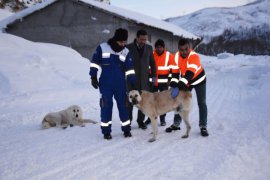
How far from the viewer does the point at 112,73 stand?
6133 millimetres

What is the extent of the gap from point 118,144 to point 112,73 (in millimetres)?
1367

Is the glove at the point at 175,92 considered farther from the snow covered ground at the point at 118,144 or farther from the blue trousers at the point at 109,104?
the blue trousers at the point at 109,104

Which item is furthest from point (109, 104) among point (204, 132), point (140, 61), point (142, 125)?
point (204, 132)

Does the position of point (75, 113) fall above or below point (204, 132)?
above

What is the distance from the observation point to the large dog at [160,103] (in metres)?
6.24

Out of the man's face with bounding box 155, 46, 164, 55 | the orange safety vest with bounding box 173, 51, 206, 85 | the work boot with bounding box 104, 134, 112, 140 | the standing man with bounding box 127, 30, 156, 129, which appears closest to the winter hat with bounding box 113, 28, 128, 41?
the standing man with bounding box 127, 30, 156, 129

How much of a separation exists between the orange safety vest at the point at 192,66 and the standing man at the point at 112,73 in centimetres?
99

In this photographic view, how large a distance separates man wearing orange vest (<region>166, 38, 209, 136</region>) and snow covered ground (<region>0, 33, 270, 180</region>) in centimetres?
52

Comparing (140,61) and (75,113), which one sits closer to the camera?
(140,61)

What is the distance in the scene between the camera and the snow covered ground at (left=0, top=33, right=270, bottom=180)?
14.5ft

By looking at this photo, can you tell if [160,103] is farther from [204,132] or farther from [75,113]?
[75,113]

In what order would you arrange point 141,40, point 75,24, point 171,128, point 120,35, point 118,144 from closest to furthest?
point 118,144, point 120,35, point 171,128, point 141,40, point 75,24

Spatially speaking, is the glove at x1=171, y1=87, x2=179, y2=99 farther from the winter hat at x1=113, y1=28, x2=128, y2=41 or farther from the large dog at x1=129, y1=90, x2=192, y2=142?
the winter hat at x1=113, y1=28, x2=128, y2=41

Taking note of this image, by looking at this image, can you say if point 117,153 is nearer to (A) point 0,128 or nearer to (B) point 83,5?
(A) point 0,128
